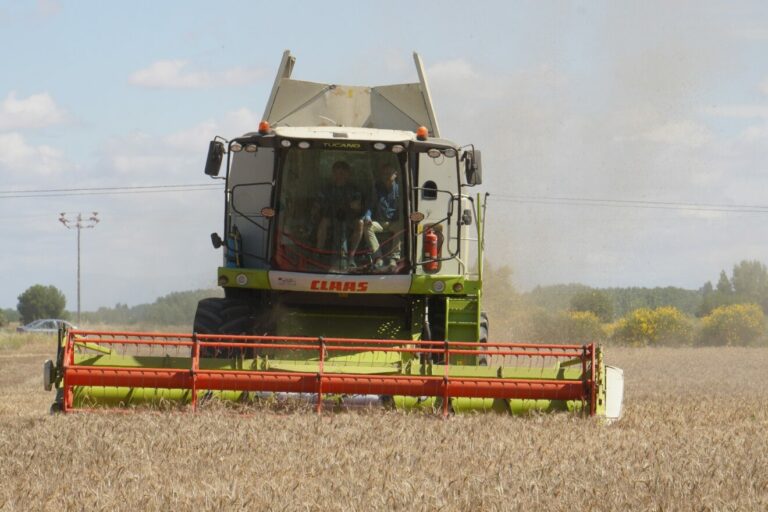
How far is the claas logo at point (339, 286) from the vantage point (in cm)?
946

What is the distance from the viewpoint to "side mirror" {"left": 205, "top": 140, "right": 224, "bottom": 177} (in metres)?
9.23

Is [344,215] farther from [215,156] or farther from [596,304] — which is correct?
[596,304]

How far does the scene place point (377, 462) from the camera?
5988 mm

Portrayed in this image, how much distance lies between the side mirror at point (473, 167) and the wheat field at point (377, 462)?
7.39 feet

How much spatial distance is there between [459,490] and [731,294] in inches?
1833

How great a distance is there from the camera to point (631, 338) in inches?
1516

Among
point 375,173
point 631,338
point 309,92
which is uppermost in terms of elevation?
point 309,92

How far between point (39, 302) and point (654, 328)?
5267cm

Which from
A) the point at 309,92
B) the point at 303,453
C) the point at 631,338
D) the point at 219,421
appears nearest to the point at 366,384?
the point at 219,421

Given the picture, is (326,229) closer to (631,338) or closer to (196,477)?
(196,477)

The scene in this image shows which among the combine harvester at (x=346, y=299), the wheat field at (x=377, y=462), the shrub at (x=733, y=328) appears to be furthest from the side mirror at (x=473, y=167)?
the shrub at (x=733, y=328)

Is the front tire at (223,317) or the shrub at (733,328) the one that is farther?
the shrub at (733,328)

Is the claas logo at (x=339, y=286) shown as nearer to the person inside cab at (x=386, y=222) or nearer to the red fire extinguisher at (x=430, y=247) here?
the person inside cab at (x=386, y=222)

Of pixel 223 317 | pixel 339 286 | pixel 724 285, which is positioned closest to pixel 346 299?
pixel 339 286
